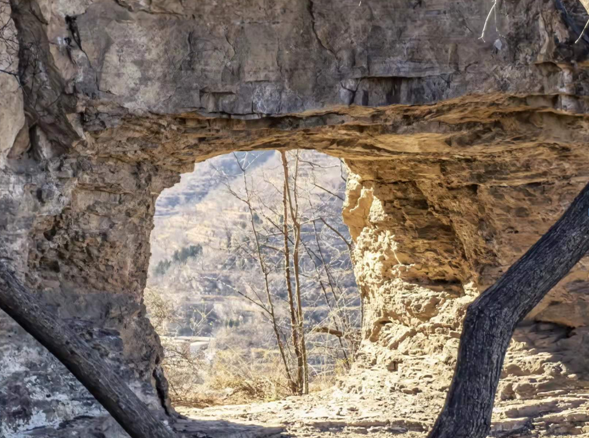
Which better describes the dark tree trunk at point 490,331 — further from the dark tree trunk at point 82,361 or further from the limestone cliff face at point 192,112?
the limestone cliff face at point 192,112

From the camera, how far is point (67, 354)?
388 centimetres

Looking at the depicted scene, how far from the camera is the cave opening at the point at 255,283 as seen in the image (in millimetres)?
11070

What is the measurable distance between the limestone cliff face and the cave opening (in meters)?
2.53

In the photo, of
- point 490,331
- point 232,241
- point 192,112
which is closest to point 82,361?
point 490,331

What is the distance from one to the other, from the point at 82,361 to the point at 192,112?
7.34 ft

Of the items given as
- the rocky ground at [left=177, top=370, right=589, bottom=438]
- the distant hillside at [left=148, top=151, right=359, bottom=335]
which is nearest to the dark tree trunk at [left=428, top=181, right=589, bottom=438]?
the rocky ground at [left=177, top=370, right=589, bottom=438]

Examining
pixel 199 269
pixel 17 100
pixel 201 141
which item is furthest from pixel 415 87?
pixel 199 269

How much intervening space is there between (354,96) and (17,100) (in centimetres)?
217

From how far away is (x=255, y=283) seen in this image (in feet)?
56.7

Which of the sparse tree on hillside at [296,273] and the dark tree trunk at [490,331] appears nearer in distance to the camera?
the dark tree trunk at [490,331]

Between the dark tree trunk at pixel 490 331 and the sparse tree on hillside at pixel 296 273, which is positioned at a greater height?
the sparse tree on hillside at pixel 296 273

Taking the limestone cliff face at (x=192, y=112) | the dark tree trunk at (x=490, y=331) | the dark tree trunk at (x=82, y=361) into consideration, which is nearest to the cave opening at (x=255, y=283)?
the limestone cliff face at (x=192, y=112)

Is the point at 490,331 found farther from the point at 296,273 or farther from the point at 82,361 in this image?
the point at 296,273

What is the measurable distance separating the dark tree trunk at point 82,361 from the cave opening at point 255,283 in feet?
13.5
